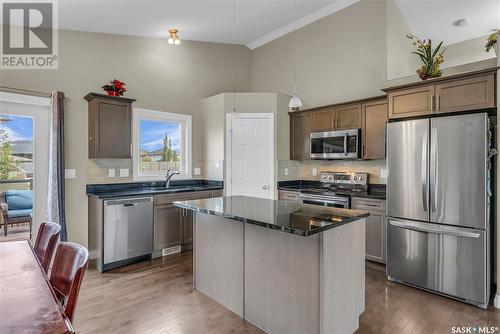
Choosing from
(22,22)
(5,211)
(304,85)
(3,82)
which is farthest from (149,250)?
(304,85)

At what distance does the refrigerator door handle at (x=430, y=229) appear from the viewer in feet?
9.14

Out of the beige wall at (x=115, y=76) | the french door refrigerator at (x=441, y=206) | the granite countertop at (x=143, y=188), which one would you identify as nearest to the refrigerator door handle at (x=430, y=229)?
the french door refrigerator at (x=441, y=206)

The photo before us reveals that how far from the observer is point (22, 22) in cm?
345

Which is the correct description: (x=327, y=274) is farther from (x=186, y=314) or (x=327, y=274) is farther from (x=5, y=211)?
(x=5, y=211)

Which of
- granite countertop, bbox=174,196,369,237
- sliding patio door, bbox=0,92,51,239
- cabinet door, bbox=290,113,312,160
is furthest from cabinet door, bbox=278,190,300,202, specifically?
sliding patio door, bbox=0,92,51,239

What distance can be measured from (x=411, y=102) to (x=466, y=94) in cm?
50

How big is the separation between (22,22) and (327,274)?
427cm

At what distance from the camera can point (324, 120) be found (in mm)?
4688

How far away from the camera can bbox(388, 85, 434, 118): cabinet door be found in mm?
3111

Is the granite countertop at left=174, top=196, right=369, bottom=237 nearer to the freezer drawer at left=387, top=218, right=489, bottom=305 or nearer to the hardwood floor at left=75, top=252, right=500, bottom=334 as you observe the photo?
the hardwood floor at left=75, top=252, right=500, bottom=334

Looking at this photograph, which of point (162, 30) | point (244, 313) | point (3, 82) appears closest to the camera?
point (244, 313)

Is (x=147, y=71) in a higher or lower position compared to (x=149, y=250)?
higher

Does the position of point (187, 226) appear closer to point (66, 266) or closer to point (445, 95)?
point (66, 266)

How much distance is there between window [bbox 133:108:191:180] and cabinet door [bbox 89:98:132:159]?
0.36 meters
